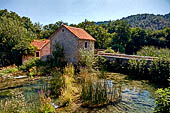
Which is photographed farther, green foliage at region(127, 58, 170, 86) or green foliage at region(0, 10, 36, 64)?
green foliage at region(0, 10, 36, 64)

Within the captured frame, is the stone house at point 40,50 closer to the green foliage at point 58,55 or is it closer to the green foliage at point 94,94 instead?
the green foliage at point 58,55

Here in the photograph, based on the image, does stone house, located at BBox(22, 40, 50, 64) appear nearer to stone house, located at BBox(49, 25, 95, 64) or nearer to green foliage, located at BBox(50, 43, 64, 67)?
green foliage, located at BBox(50, 43, 64, 67)

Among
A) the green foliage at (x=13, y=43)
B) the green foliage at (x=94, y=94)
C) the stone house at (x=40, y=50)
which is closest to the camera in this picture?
the green foliage at (x=94, y=94)

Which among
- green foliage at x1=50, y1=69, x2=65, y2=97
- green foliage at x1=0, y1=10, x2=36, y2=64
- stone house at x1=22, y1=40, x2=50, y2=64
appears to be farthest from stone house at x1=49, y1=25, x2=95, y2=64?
green foliage at x1=50, y1=69, x2=65, y2=97

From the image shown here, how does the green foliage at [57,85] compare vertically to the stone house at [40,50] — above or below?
below

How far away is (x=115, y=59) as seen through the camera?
1750cm

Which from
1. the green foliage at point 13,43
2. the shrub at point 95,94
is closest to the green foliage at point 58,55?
the green foliage at point 13,43

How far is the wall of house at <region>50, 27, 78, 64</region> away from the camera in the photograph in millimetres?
18016

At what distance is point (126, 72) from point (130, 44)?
74.9ft

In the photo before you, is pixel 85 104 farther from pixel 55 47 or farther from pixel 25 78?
pixel 55 47

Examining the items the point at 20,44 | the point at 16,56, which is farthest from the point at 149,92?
the point at 16,56

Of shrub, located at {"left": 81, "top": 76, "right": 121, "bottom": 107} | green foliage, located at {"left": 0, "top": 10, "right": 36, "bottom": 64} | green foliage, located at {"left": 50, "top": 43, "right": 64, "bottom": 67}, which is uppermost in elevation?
green foliage, located at {"left": 0, "top": 10, "right": 36, "bottom": 64}

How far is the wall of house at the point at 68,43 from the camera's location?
18016 mm

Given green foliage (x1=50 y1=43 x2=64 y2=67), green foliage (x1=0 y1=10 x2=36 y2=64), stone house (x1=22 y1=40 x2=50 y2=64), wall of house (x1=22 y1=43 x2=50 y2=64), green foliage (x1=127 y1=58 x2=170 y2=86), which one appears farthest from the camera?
stone house (x1=22 y1=40 x2=50 y2=64)
